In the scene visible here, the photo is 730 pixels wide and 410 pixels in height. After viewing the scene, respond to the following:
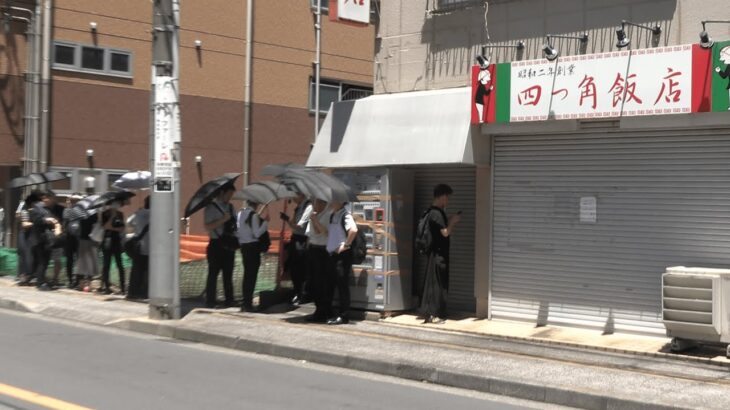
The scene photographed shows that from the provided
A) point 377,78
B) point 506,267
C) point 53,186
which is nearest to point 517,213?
point 506,267

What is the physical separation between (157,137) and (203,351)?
3.43 meters

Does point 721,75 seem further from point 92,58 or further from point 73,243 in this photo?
point 92,58

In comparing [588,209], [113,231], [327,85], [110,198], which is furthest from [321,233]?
[327,85]

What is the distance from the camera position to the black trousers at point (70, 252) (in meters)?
16.1

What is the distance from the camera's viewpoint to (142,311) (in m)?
13.7

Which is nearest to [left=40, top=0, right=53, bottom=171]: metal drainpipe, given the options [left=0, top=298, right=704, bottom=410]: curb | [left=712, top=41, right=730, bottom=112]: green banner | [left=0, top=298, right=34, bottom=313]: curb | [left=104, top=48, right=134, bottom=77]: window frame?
[left=104, top=48, right=134, bottom=77]: window frame

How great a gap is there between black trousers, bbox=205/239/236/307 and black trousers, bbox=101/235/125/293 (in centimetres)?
237

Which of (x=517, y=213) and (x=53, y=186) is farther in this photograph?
(x=53, y=186)

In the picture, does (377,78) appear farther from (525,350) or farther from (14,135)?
(14,135)

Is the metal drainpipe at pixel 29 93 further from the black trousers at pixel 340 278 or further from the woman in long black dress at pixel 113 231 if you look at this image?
the black trousers at pixel 340 278

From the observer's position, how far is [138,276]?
1501cm

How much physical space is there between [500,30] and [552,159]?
199 centimetres

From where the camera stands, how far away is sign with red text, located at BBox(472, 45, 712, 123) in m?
10.1

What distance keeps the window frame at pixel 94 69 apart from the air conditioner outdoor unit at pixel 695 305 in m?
15.9
